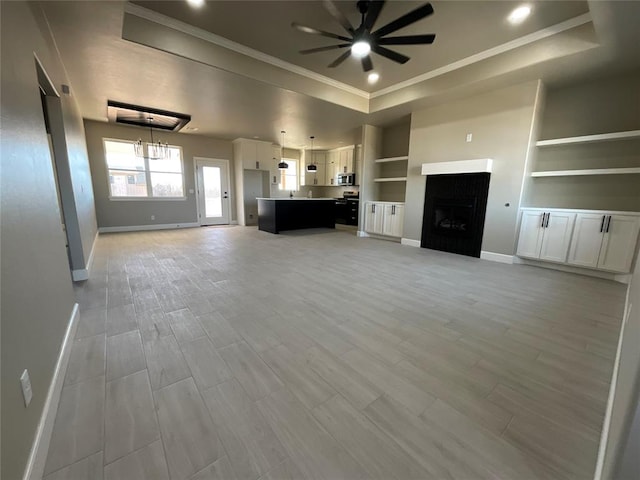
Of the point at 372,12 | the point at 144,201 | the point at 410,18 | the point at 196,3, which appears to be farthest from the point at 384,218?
the point at 144,201

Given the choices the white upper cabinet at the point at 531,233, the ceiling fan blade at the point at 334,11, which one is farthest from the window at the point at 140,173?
the white upper cabinet at the point at 531,233

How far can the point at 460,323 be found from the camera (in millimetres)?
2344

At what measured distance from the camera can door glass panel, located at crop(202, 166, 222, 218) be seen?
333 inches

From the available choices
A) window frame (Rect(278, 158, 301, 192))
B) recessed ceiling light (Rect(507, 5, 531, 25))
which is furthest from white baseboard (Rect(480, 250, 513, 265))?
window frame (Rect(278, 158, 301, 192))

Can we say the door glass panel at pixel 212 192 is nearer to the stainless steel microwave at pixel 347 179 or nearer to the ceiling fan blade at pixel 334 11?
the stainless steel microwave at pixel 347 179

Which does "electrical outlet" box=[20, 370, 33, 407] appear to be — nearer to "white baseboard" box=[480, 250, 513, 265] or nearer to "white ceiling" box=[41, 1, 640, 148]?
"white ceiling" box=[41, 1, 640, 148]

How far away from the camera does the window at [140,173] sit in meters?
6.95

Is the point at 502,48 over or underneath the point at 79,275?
over

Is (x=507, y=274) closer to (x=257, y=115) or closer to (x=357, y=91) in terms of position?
(x=357, y=91)

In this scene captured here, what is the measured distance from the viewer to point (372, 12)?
261 centimetres

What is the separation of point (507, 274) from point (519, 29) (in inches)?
128

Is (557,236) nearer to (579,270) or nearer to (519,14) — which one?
(579,270)

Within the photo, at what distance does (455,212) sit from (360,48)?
3.47 metres

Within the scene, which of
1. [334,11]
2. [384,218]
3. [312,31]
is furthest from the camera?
[384,218]
